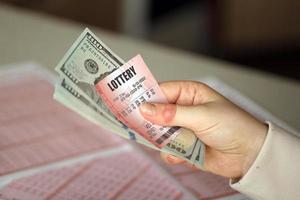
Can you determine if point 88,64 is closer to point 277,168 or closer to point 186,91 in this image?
point 186,91

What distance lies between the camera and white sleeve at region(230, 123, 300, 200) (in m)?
0.86

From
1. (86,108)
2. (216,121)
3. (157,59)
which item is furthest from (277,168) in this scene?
(157,59)

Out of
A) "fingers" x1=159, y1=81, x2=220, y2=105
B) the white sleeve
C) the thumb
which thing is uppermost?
"fingers" x1=159, y1=81, x2=220, y2=105

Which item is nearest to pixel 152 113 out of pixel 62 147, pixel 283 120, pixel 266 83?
pixel 62 147

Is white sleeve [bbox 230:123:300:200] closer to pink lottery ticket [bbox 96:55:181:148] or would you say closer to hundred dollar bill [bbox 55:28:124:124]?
pink lottery ticket [bbox 96:55:181:148]

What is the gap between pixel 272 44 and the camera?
3.54m

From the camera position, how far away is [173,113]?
833 mm

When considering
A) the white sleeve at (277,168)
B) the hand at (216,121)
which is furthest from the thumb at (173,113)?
the white sleeve at (277,168)

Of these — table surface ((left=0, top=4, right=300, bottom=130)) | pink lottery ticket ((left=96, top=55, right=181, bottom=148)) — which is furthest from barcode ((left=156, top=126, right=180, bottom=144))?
table surface ((left=0, top=4, right=300, bottom=130))

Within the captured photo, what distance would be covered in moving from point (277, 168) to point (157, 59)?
0.75 metres

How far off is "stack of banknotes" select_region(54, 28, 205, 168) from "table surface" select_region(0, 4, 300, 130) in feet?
1.38

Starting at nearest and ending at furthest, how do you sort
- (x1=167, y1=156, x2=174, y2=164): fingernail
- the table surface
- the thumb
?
the thumb
(x1=167, y1=156, x2=174, y2=164): fingernail
the table surface

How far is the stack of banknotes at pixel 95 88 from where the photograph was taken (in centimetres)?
87

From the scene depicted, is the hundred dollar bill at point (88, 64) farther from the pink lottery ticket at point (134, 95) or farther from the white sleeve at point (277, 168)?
the white sleeve at point (277, 168)
